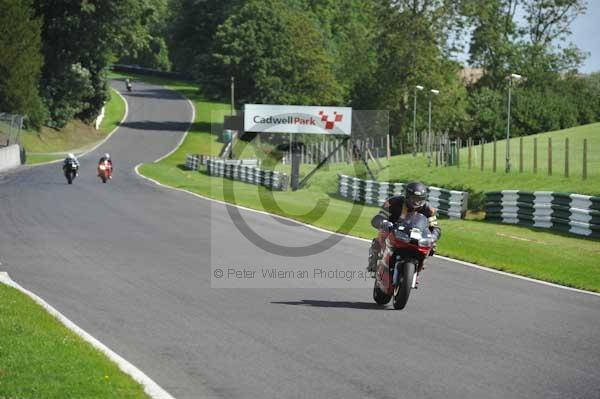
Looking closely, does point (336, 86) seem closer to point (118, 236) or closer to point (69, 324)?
point (118, 236)

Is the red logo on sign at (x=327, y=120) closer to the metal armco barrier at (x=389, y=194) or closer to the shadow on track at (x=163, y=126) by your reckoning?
the metal armco barrier at (x=389, y=194)

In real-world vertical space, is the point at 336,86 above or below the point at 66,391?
above

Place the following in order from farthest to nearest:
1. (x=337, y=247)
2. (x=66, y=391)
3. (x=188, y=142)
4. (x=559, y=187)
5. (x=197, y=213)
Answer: (x=188, y=142), (x=559, y=187), (x=197, y=213), (x=337, y=247), (x=66, y=391)

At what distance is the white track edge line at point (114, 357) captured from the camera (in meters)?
7.85

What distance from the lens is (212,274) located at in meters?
15.9

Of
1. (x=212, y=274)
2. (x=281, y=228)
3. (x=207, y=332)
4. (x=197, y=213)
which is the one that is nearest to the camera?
(x=207, y=332)

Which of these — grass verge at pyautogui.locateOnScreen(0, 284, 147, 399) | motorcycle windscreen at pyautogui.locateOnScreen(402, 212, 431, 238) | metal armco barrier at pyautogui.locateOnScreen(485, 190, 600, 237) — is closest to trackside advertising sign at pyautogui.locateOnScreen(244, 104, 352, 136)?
metal armco barrier at pyautogui.locateOnScreen(485, 190, 600, 237)

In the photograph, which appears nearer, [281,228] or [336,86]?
[281,228]

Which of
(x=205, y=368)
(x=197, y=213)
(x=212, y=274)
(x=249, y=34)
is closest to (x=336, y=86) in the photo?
(x=249, y=34)

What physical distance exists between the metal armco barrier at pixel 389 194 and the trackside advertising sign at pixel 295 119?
2.73 m

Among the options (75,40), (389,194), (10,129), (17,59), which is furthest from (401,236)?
(75,40)

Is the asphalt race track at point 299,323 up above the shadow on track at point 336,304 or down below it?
above

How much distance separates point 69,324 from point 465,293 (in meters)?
6.04

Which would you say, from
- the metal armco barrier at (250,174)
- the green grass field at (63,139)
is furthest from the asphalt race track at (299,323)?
the green grass field at (63,139)
